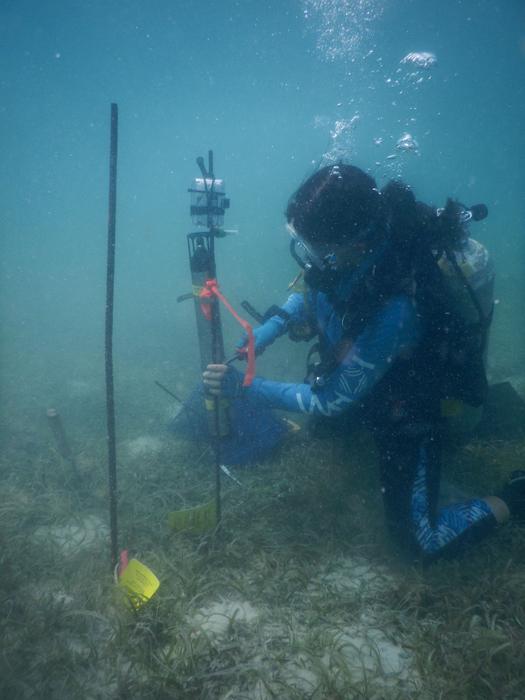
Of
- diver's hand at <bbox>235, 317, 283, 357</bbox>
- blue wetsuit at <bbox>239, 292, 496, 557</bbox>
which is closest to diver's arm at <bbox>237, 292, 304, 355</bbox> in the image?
diver's hand at <bbox>235, 317, 283, 357</bbox>

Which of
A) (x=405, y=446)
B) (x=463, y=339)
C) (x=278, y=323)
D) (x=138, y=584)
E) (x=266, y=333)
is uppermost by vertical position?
(x=463, y=339)

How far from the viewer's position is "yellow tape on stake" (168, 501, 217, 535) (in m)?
3.36

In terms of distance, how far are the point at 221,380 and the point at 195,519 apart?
1.45 metres

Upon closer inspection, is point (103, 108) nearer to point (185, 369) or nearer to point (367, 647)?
point (185, 369)

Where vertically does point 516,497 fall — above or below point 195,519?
above

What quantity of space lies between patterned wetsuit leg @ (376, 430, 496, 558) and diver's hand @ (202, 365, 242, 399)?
4.83 ft

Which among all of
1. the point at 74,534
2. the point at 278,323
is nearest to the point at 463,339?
the point at 278,323

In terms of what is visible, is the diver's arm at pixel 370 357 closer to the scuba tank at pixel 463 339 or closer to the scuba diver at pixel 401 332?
the scuba diver at pixel 401 332

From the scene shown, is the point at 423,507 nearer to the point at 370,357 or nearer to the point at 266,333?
the point at 370,357

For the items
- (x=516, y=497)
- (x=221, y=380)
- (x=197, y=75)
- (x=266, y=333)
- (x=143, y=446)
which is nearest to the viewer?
(x=221, y=380)

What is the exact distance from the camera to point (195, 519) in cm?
340

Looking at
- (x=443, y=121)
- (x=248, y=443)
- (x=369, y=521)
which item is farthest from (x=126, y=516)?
(x=443, y=121)

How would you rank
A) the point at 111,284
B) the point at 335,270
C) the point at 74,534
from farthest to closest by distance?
the point at 74,534 < the point at 335,270 < the point at 111,284

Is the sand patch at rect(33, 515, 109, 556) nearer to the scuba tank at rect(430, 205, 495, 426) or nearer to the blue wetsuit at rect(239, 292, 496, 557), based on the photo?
the blue wetsuit at rect(239, 292, 496, 557)
